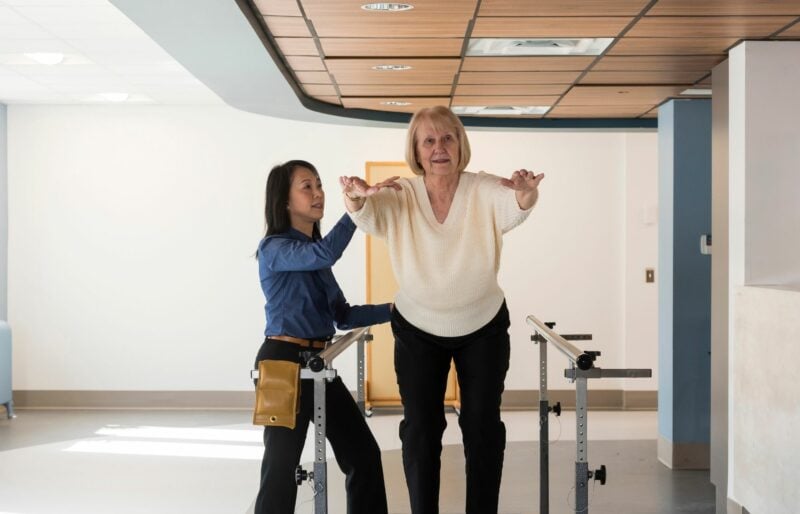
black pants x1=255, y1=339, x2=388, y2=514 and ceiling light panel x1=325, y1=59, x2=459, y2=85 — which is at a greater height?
ceiling light panel x1=325, y1=59, x2=459, y2=85

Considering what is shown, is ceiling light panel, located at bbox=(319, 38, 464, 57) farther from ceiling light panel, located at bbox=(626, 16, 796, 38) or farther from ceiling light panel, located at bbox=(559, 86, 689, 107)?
ceiling light panel, located at bbox=(559, 86, 689, 107)

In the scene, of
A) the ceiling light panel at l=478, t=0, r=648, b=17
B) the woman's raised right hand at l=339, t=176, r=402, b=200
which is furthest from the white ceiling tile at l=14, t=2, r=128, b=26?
the woman's raised right hand at l=339, t=176, r=402, b=200

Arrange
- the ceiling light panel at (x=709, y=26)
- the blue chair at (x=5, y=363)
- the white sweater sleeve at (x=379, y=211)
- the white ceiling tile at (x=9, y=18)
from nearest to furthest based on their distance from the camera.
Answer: the white sweater sleeve at (x=379, y=211) < the ceiling light panel at (x=709, y=26) < the white ceiling tile at (x=9, y=18) < the blue chair at (x=5, y=363)

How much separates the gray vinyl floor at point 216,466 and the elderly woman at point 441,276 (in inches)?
91.2

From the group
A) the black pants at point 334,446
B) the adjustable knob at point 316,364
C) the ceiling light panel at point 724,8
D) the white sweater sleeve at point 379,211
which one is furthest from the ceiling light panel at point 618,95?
the adjustable knob at point 316,364

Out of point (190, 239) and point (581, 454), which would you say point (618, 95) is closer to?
point (581, 454)

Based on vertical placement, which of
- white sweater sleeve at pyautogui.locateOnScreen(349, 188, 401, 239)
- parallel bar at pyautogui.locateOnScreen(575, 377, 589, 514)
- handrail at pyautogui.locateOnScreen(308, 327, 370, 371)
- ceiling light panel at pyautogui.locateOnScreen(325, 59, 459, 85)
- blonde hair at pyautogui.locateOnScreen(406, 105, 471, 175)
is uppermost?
ceiling light panel at pyautogui.locateOnScreen(325, 59, 459, 85)

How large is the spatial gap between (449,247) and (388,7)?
5.59 ft

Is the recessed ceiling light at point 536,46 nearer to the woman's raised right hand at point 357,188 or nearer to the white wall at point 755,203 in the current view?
the white wall at point 755,203

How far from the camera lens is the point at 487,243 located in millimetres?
2803

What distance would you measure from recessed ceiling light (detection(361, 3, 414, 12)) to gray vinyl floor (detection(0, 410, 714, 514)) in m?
2.40

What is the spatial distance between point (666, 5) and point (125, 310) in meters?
6.43

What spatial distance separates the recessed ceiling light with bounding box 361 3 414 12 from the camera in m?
4.16

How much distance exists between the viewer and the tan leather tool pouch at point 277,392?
303 centimetres
